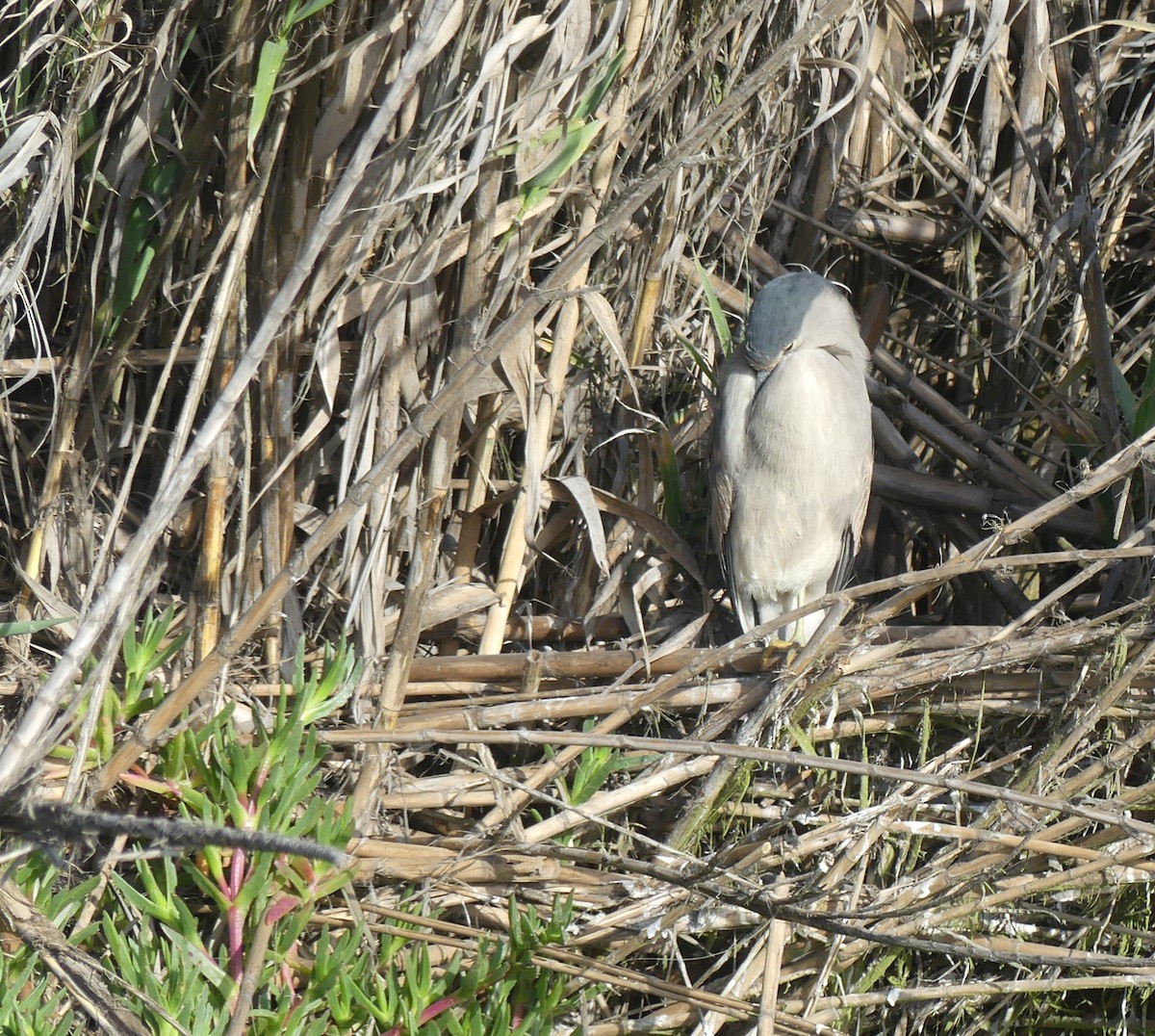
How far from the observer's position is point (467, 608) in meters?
2.48

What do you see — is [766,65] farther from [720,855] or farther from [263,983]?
[263,983]

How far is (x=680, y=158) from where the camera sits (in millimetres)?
1738

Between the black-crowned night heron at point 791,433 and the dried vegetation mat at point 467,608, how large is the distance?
0.21 m

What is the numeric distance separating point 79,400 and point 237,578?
465 mm

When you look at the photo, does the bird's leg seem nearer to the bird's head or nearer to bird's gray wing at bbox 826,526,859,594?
bird's gray wing at bbox 826,526,859,594

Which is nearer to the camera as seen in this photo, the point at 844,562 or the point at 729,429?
the point at 729,429

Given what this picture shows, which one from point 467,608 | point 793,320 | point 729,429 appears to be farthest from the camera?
point 729,429

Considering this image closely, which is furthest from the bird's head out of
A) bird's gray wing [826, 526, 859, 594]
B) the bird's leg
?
the bird's leg

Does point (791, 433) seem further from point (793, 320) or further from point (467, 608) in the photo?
point (467, 608)

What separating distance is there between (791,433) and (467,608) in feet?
3.15

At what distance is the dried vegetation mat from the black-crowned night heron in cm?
21

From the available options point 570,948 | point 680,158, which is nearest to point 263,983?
point 570,948

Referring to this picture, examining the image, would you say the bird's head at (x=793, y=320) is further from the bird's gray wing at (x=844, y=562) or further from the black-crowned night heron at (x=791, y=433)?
the bird's gray wing at (x=844, y=562)

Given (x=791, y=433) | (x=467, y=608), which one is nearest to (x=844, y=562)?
(x=791, y=433)
